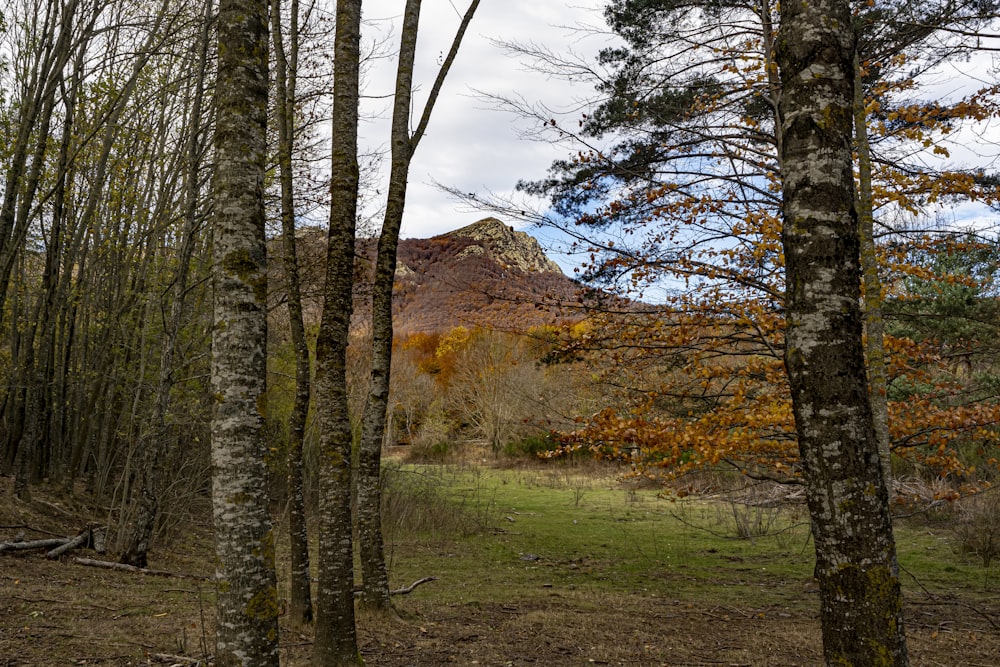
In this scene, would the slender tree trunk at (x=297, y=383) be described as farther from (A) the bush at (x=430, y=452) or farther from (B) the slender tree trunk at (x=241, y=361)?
(A) the bush at (x=430, y=452)

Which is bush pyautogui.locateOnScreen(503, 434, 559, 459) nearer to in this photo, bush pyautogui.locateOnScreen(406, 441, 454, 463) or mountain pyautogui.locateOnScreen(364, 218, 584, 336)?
bush pyautogui.locateOnScreen(406, 441, 454, 463)

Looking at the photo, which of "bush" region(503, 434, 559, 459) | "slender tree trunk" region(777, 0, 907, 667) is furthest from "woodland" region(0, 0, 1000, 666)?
"bush" region(503, 434, 559, 459)

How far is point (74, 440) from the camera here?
1070cm

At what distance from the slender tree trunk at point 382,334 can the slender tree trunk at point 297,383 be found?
21.2 inches

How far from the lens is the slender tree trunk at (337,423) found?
4461mm

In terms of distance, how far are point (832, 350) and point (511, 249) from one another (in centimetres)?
619

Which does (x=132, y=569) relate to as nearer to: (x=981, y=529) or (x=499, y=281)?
(x=499, y=281)

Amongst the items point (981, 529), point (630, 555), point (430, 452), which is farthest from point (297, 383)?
point (430, 452)

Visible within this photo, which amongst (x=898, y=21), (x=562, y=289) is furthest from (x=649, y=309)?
(x=898, y=21)

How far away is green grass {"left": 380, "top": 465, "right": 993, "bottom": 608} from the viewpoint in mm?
8500

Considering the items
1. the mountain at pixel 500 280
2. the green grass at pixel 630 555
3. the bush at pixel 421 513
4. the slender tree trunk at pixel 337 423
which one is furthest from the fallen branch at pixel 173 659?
the bush at pixel 421 513

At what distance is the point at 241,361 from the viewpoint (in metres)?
2.90

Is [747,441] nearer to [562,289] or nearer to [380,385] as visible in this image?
[562,289]

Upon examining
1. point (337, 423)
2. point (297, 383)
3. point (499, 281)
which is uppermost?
point (499, 281)
